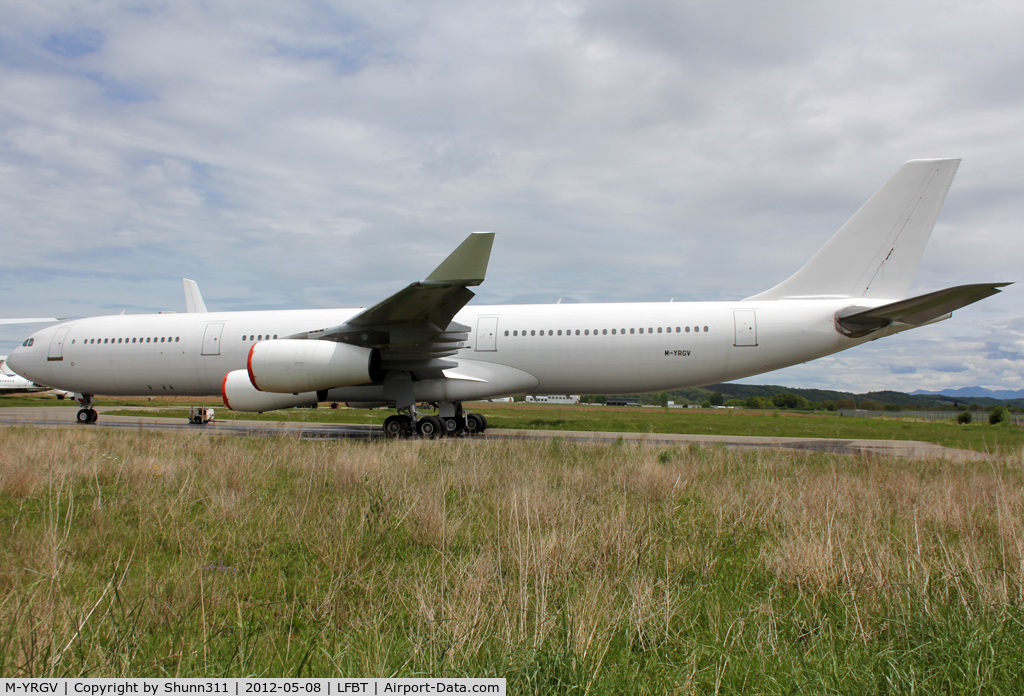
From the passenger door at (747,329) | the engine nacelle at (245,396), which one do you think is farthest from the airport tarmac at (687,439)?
the passenger door at (747,329)

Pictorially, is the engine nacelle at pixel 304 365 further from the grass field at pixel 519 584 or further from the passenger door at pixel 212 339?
the grass field at pixel 519 584

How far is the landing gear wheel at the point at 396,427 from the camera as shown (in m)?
14.1

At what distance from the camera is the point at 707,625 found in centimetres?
286

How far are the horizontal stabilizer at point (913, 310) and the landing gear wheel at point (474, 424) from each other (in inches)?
377

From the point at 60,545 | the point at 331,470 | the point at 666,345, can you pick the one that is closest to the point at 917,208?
the point at 666,345

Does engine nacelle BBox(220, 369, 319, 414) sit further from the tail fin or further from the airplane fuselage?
the tail fin

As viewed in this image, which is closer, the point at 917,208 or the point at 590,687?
the point at 590,687

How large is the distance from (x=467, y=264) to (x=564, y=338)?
14.6 ft

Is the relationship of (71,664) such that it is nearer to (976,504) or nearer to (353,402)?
(976,504)

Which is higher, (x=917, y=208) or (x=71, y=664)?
(x=917, y=208)

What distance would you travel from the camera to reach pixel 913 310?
1232cm

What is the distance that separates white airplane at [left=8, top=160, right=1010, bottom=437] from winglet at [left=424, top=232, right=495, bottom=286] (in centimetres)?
60

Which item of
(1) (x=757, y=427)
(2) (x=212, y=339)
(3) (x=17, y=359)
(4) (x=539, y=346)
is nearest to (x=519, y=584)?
(4) (x=539, y=346)

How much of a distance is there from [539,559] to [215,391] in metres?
15.9
